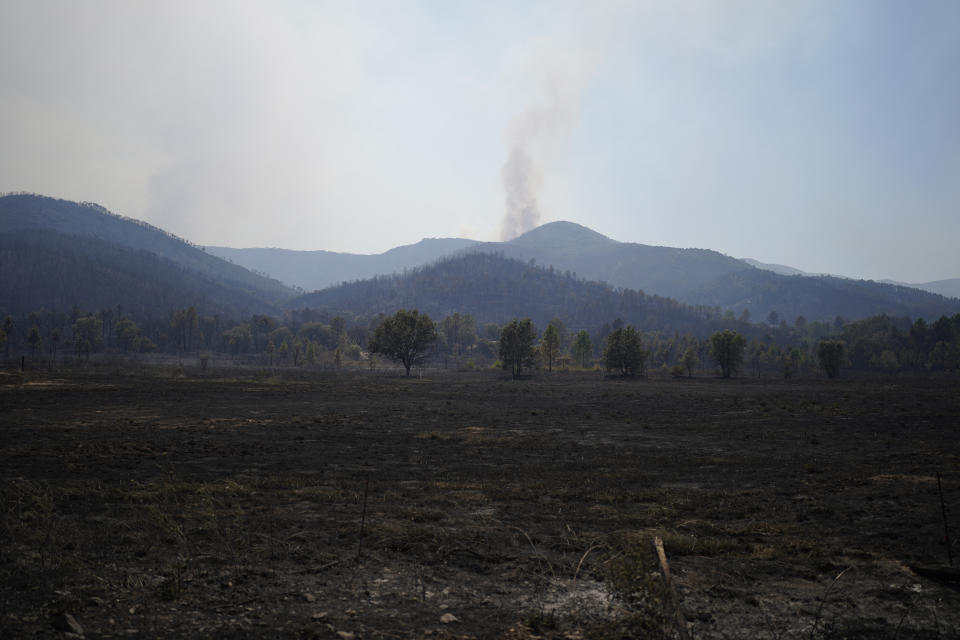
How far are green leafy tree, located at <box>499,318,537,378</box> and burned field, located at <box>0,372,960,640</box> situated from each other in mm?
86375

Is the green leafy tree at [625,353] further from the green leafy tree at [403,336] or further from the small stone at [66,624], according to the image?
the small stone at [66,624]

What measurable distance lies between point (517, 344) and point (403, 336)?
90.0 ft

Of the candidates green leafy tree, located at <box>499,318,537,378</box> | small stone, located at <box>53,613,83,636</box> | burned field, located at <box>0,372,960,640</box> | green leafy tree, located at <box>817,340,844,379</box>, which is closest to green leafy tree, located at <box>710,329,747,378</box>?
green leafy tree, located at <box>817,340,844,379</box>

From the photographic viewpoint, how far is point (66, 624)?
743 centimetres

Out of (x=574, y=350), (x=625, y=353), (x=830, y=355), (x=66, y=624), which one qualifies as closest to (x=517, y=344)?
(x=625, y=353)

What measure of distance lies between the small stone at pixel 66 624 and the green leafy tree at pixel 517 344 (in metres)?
110

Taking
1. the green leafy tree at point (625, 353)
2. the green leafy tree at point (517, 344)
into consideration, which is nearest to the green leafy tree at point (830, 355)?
the green leafy tree at point (625, 353)

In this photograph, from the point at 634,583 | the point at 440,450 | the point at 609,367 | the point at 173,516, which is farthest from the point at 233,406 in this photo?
the point at 609,367

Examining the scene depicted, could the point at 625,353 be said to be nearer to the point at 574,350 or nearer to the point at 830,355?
the point at 574,350

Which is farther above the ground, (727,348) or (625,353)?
(727,348)

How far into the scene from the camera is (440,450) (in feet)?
86.8

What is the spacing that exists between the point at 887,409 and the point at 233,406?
204 feet

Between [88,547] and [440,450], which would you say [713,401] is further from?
[88,547]

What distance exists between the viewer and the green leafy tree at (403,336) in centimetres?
10994
